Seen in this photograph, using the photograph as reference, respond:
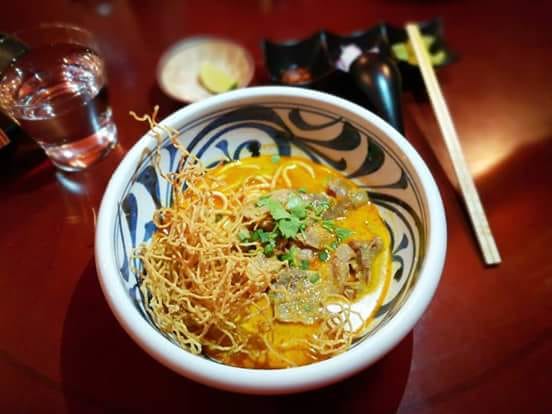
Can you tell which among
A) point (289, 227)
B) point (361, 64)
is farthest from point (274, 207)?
point (361, 64)

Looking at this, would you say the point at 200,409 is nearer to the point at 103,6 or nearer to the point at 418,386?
the point at 418,386

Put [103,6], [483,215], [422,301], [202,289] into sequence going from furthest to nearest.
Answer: [103,6] → [483,215] → [202,289] → [422,301]

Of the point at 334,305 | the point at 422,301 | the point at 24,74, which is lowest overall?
the point at 334,305

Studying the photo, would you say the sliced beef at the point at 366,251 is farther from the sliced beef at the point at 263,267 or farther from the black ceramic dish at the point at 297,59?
the black ceramic dish at the point at 297,59

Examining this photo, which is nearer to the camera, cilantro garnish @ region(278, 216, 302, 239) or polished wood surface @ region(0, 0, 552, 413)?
polished wood surface @ region(0, 0, 552, 413)

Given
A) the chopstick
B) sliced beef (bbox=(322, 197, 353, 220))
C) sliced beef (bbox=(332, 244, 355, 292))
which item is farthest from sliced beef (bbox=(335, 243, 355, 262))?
the chopstick

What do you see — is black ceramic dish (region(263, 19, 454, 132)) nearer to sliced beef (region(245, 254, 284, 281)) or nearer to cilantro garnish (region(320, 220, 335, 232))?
Answer: cilantro garnish (region(320, 220, 335, 232))

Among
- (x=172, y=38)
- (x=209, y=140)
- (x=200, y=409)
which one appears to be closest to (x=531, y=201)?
(x=209, y=140)
